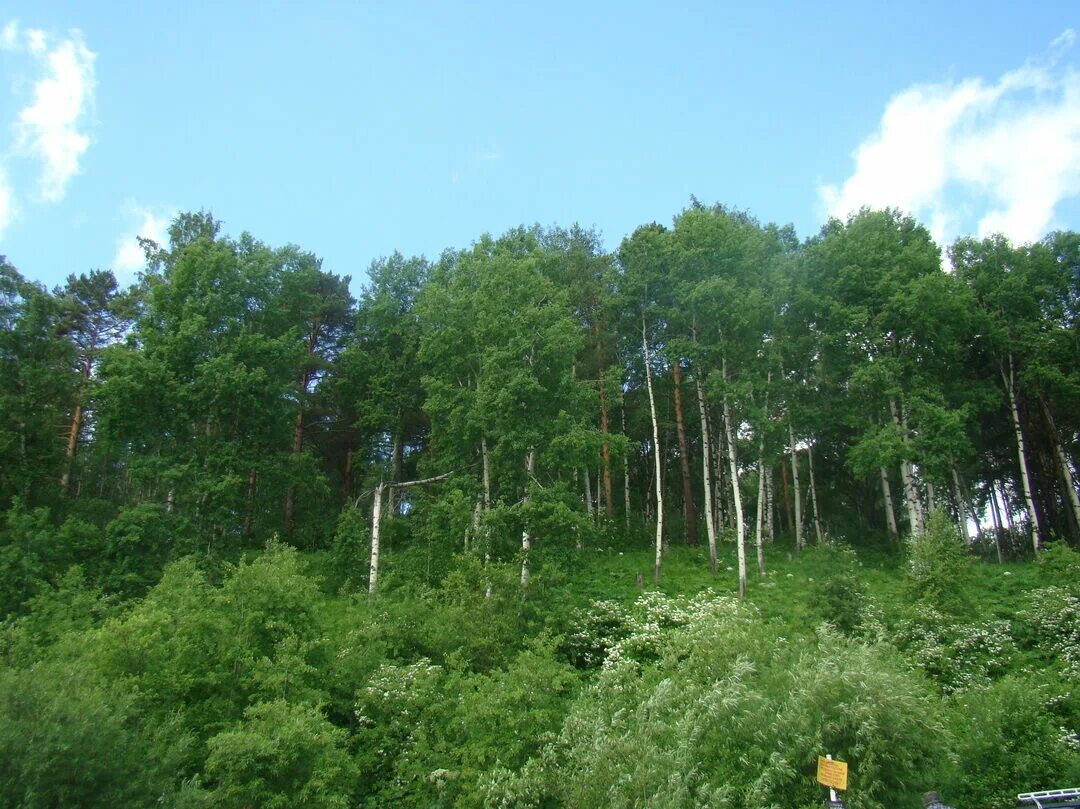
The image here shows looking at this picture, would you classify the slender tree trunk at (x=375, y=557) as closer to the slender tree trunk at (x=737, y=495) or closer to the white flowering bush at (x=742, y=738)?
the white flowering bush at (x=742, y=738)

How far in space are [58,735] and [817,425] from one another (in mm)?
28343

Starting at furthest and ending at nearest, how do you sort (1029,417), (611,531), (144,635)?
(1029,417), (611,531), (144,635)

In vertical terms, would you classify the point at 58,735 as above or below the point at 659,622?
below

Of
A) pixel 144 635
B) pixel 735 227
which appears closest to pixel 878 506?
pixel 735 227

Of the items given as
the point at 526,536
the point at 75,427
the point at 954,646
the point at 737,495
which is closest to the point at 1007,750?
the point at 954,646

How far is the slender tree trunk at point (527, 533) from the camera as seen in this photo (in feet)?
78.5

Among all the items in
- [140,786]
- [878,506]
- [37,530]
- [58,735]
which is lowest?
[140,786]

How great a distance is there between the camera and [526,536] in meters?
26.3

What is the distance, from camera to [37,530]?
85.5 feet

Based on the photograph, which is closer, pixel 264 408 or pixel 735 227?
pixel 264 408

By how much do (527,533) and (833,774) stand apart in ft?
49.7

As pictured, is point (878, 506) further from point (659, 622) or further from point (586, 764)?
point (586, 764)

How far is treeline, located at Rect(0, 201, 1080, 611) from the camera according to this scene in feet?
90.7

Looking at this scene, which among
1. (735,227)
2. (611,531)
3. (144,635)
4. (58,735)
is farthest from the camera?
(611,531)
